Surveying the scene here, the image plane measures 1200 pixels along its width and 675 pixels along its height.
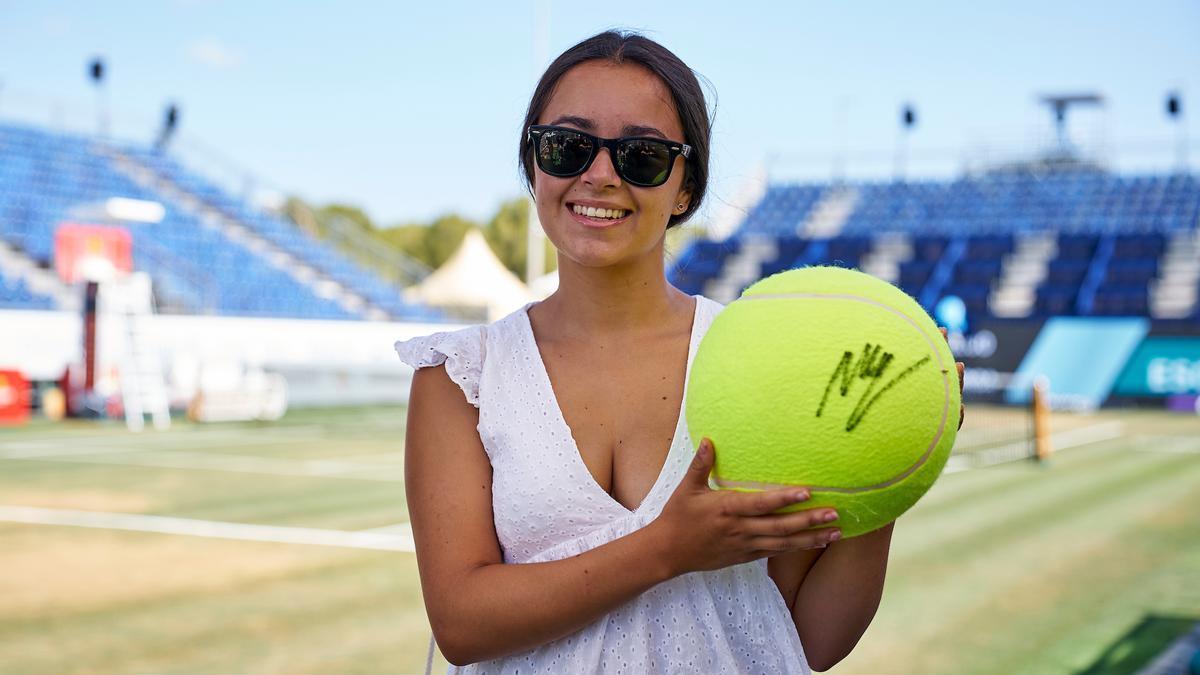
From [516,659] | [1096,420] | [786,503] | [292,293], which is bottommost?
[1096,420]

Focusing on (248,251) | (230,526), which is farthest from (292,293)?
(230,526)

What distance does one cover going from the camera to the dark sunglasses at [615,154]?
1.91 metres

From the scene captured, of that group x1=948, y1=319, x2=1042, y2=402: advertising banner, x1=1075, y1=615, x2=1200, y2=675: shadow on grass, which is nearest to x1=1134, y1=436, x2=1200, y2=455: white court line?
x1=948, y1=319, x2=1042, y2=402: advertising banner

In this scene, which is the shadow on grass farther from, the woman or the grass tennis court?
the woman

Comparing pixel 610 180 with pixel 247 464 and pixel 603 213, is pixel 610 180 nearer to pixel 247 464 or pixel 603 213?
pixel 603 213

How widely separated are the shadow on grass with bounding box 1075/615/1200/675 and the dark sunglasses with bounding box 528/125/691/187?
4.89m

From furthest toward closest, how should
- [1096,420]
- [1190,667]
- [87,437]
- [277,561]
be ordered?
[1096,420] < [87,437] < [277,561] < [1190,667]

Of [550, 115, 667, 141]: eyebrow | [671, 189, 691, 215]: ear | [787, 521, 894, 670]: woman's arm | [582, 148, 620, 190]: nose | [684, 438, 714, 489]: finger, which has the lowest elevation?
[787, 521, 894, 670]: woman's arm

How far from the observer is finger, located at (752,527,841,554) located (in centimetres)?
160

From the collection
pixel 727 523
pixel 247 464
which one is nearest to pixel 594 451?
pixel 727 523

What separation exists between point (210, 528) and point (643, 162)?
840cm

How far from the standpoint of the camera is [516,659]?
74.6 inches

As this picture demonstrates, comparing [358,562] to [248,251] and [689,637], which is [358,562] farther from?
[248,251]

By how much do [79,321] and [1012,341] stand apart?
777 inches
